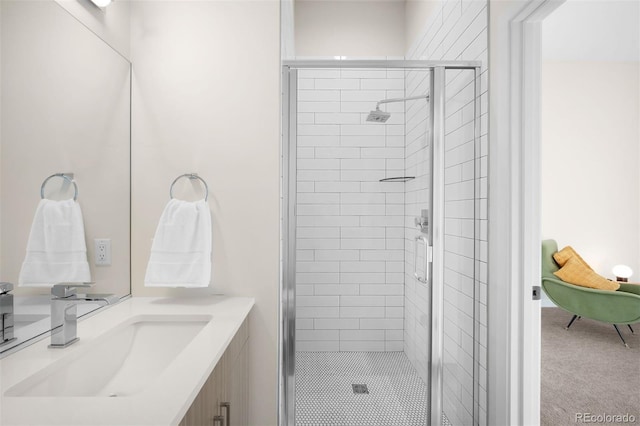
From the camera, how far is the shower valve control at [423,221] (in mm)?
1626

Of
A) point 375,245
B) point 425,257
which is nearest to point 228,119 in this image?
point 375,245

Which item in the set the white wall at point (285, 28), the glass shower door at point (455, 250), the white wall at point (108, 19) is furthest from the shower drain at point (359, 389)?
the white wall at point (108, 19)

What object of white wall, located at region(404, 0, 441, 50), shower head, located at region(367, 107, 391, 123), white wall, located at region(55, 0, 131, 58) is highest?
white wall, located at region(404, 0, 441, 50)

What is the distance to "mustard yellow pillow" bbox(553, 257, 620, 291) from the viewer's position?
2.15 m

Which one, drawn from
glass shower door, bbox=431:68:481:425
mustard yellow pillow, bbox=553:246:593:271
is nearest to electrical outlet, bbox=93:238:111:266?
glass shower door, bbox=431:68:481:425

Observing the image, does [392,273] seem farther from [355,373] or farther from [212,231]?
[212,231]

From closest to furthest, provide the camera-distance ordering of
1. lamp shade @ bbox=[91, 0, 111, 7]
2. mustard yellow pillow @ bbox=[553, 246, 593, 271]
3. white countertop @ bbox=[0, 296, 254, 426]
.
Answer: white countertop @ bbox=[0, 296, 254, 426], lamp shade @ bbox=[91, 0, 111, 7], mustard yellow pillow @ bbox=[553, 246, 593, 271]

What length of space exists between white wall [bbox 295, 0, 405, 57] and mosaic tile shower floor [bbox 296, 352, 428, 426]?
2.35m

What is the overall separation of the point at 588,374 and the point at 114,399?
8.46 feet

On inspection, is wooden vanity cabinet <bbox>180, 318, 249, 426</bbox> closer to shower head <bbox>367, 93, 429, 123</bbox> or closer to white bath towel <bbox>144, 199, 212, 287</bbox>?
white bath towel <bbox>144, 199, 212, 287</bbox>

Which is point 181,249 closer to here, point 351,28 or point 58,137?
point 58,137

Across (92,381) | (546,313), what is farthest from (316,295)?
(546,313)

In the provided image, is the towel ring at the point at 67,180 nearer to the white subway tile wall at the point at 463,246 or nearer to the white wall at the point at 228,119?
the white wall at the point at 228,119

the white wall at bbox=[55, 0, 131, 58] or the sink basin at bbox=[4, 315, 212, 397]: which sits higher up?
the white wall at bbox=[55, 0, 131, 58]
